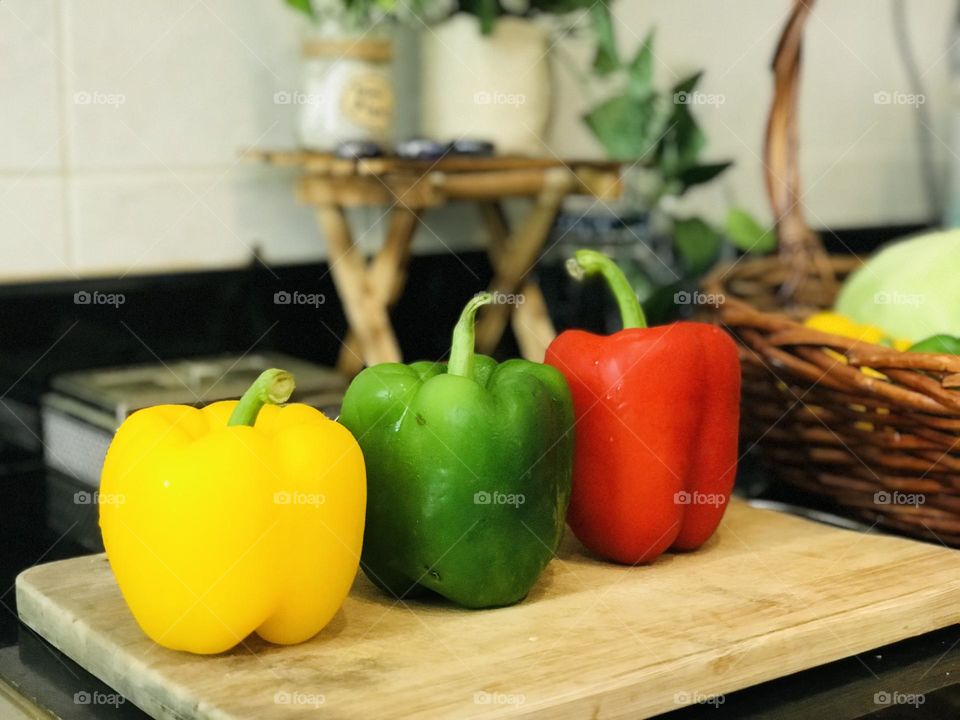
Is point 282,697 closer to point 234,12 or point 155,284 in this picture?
point 155,284

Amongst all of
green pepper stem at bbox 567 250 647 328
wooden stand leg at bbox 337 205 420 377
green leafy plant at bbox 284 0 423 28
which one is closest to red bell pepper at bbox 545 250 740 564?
green pepper stem at bbox 567 250 647 328

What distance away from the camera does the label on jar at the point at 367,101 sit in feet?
4.34

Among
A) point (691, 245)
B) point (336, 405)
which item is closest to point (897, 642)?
point (336, 405)

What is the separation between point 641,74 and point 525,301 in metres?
0.31

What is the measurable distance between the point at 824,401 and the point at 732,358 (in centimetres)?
12

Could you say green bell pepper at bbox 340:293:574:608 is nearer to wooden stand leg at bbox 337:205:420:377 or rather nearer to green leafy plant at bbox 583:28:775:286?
wooden stand leg at bbox 337:205:420:377

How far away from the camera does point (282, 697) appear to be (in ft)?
2.35

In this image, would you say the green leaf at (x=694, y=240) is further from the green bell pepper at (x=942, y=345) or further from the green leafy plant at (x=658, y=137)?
the green bell pepper at (x=942, y=345)

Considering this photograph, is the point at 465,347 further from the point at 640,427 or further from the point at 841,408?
the point at 841,408

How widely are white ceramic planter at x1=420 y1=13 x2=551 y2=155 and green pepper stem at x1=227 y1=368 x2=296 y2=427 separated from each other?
68 cm

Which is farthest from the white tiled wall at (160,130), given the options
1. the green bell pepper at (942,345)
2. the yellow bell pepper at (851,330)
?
the green bell pepper at (942,345)

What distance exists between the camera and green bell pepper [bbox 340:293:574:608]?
85 centimetres

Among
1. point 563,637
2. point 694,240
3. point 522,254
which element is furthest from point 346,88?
point 563,637

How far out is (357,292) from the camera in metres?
1.37
